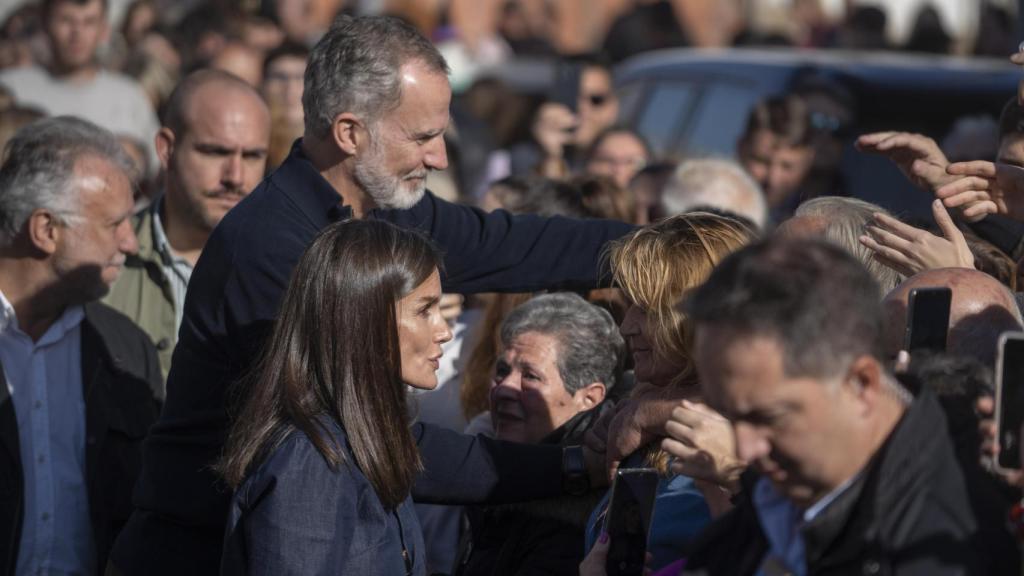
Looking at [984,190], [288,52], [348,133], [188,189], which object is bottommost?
[288,52]

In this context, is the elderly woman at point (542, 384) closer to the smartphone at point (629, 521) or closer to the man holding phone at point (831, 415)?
the smartphone at point (629, 521)

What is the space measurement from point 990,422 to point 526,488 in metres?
1.48

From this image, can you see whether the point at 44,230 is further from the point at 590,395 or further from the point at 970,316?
the point at 970,316

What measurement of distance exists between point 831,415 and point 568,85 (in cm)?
A: 661

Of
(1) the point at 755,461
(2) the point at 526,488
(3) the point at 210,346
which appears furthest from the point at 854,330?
(3) the point at 210,346

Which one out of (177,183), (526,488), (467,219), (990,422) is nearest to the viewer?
(990,422)

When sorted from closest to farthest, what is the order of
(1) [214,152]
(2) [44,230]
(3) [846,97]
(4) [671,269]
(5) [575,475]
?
(4) [671,269]
(5) [575,475]
(2) [44,230]
(1) [214,152]
(3) [846,97]

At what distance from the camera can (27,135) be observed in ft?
16.6

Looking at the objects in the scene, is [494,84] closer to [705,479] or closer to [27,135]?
[27,135]

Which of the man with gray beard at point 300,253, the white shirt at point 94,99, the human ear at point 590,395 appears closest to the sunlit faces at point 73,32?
the white shirt at point 94,99

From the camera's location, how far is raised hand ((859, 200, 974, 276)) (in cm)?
346

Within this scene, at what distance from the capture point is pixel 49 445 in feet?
15.2

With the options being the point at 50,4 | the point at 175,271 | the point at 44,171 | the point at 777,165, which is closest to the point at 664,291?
the point at 44,171

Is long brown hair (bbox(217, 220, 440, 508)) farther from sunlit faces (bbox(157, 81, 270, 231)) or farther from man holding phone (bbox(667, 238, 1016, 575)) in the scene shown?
sunlit faces (bbox(157, 81, 270, 231))
